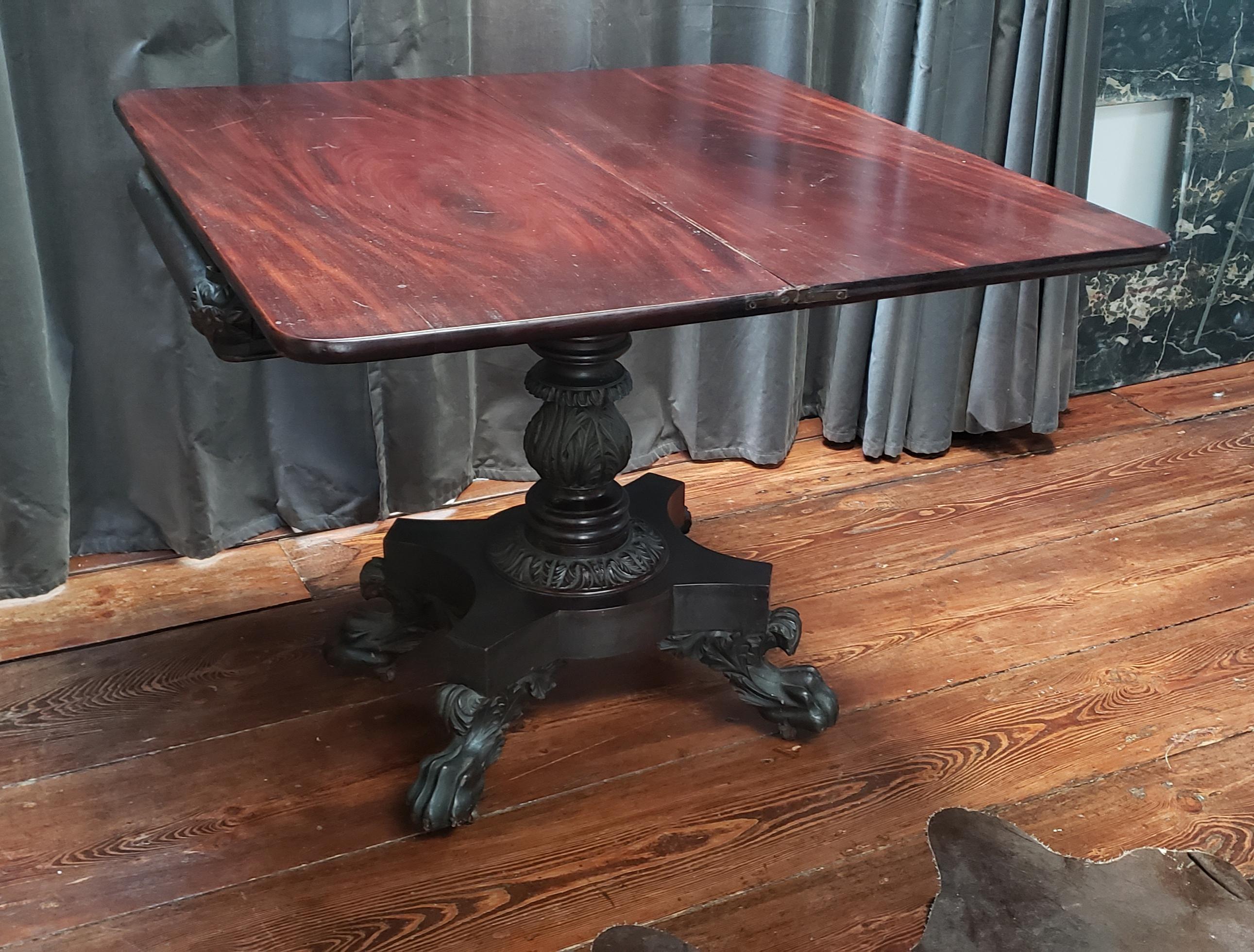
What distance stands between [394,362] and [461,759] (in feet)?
2.45

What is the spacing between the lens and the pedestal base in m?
1.52

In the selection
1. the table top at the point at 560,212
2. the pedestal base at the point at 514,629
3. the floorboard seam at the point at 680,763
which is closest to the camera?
the table top at the point at 560,212

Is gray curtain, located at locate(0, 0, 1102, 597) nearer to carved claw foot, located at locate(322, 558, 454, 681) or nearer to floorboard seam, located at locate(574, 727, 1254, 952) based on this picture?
carved claw foot, located at locate(322, 558, 454, 681)

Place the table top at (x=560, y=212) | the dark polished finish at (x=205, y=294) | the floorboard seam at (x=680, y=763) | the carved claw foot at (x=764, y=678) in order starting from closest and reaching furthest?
the table top at (x=560, y=212), the dark polished finish at (x=205, y=294), the floorboard seam at (x=680, y=763), the carved claw foot at (x=764, y=678)

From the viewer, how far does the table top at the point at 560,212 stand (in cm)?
103

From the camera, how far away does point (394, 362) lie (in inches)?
80.1

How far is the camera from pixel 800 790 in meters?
1.59

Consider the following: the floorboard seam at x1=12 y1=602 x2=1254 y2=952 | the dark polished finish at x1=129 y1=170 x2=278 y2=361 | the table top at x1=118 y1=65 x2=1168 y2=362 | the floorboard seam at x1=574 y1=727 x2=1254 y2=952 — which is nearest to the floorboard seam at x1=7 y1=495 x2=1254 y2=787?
the floorboard seam at x1=12 y1=602 x2=1254 y2=952

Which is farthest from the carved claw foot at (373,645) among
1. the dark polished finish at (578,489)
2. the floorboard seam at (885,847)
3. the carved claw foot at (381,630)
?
the floorboard seam at (885,847)

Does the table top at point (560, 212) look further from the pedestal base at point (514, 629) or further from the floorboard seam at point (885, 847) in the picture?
the floorboard seam at point (885, 847)

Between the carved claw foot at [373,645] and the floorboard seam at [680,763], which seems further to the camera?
the carved claw foot at [373,645]

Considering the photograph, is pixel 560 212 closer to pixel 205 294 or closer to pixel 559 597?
pixel 205 294

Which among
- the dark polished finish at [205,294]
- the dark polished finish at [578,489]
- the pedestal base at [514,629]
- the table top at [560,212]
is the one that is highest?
the table top at [560,212]

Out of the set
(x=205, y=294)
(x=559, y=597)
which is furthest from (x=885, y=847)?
(x=205, y=294)
